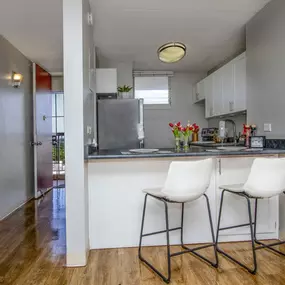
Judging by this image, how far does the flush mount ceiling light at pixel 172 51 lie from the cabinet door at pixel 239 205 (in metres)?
1.23

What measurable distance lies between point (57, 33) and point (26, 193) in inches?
103

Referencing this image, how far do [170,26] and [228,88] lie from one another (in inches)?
54.0

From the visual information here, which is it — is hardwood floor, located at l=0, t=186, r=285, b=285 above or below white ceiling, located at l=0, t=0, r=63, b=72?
below

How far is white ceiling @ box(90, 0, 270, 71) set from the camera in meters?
3.20

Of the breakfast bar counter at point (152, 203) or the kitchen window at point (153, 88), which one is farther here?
the kitchen window at point (153, 88)

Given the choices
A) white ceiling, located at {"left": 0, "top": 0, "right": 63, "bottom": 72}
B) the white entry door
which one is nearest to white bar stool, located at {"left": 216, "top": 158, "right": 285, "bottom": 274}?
A: white ceiling, located at {"left": 0, "top": 0, "right": 63, "bottom": 72}

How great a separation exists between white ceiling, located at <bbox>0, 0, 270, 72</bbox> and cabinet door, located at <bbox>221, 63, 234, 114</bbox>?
1.37 feet

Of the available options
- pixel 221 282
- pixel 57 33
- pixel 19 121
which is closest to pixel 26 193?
pixel 19 121

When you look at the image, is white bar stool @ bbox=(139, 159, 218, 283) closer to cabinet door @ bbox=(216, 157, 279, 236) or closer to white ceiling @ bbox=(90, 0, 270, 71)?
cabinet door @ bbox=(216, 157, 279, 236)

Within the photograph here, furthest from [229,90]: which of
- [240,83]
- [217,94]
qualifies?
[217,94]

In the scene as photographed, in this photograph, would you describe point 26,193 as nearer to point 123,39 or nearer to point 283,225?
point 123,39

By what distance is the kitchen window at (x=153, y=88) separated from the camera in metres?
6.21

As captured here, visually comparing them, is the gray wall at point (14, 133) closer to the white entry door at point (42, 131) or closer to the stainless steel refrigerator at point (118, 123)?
the white entry door at point (42, 131)

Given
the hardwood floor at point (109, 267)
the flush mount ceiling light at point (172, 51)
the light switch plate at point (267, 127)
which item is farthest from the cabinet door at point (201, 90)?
the hardwood floor at point (109, 267)
